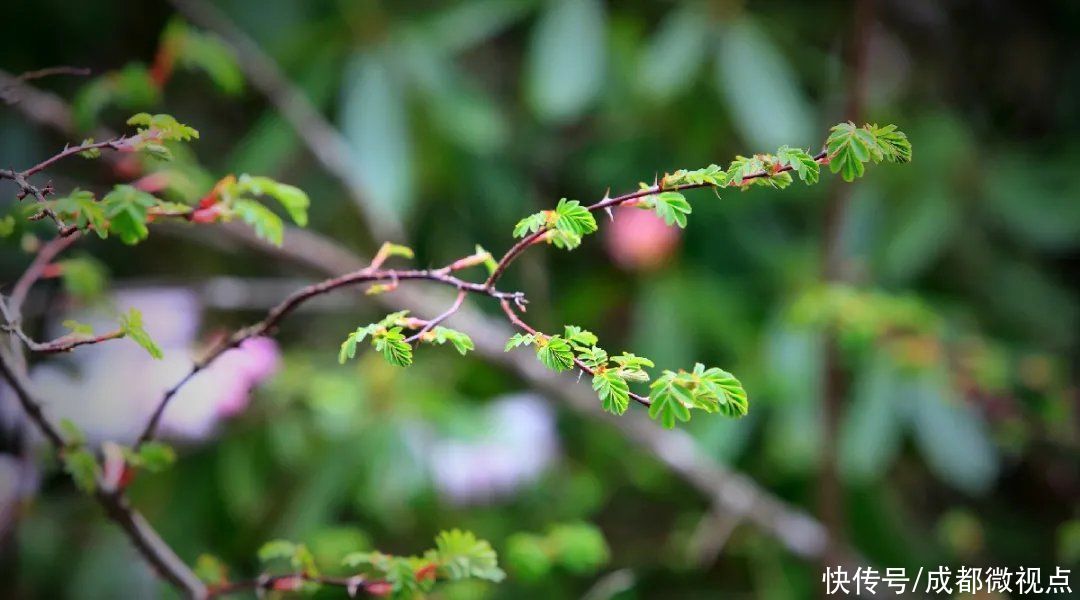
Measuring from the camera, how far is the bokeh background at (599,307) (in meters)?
1.04

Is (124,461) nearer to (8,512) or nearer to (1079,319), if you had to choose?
(8,512)

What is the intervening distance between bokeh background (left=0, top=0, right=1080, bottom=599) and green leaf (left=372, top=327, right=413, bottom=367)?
555mm

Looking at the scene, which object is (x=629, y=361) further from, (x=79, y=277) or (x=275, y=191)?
(x=79, y=277)

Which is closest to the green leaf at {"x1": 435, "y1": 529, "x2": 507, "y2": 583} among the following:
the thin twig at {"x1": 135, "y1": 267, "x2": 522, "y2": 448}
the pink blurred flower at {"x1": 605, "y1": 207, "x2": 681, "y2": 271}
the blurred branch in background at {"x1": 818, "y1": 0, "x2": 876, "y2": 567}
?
the thin twig at {"x1": 135, "y1": 267, "x2": 522, "y2": 448}

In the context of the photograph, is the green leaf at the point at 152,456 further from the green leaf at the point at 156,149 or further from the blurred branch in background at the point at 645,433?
the blurred branch in background at the point at 645,433

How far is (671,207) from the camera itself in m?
0.35

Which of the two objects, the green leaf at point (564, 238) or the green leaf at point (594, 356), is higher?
the green leaf at point (564, 238)

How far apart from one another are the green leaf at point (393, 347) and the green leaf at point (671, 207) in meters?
0.11

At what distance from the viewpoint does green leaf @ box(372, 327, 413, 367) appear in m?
0.35

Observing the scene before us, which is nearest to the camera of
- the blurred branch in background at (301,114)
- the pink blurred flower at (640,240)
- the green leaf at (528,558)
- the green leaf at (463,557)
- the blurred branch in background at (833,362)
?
the green leaf at (463,557)

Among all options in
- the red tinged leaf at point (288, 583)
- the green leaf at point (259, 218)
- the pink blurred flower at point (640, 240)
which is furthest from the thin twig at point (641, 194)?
the pink blurred flower at point (640, 240)

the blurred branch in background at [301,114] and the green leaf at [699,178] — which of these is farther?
the blurred branch in background at [301,114]

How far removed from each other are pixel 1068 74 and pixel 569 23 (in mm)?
978

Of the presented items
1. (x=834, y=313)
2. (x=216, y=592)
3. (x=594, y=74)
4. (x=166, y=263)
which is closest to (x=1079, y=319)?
(x=834, y=313)
